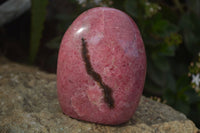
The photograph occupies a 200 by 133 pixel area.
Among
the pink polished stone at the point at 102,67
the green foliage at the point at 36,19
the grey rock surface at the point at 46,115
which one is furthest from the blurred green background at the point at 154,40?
the pink polished stone at the point at 102,67

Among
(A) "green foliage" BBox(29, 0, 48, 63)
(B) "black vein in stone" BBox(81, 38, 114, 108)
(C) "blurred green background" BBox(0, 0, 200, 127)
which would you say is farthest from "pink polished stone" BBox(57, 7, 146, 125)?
(A) "green foliage" BBox(29, 0, 48, 63)

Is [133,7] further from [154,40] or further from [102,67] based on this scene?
[102,67]

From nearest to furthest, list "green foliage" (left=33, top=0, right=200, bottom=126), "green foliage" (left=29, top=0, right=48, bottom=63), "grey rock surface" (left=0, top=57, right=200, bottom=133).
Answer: "grey rock surface" (left=0, top=57, right=200, bottom=133) → "green foliage" (left=33, top=0, right=200, bottom=126) → "green foliage" (left=29, top=0, right=48, bottom=63)

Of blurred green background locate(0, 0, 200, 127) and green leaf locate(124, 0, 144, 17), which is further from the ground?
green leaf locate(124, 0, 144, 17)

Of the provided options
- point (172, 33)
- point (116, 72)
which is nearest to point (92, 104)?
point (116, 72)

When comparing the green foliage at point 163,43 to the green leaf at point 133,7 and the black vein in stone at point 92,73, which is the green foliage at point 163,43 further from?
the black vein in stone at point 92,73

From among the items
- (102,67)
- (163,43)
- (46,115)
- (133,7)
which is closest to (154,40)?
(163,43)

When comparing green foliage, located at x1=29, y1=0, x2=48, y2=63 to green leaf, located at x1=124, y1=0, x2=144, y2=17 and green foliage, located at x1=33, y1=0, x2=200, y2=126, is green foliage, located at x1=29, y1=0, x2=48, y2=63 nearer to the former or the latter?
green foliage, located at x1=33, y1=0, x2=200, y2=126
